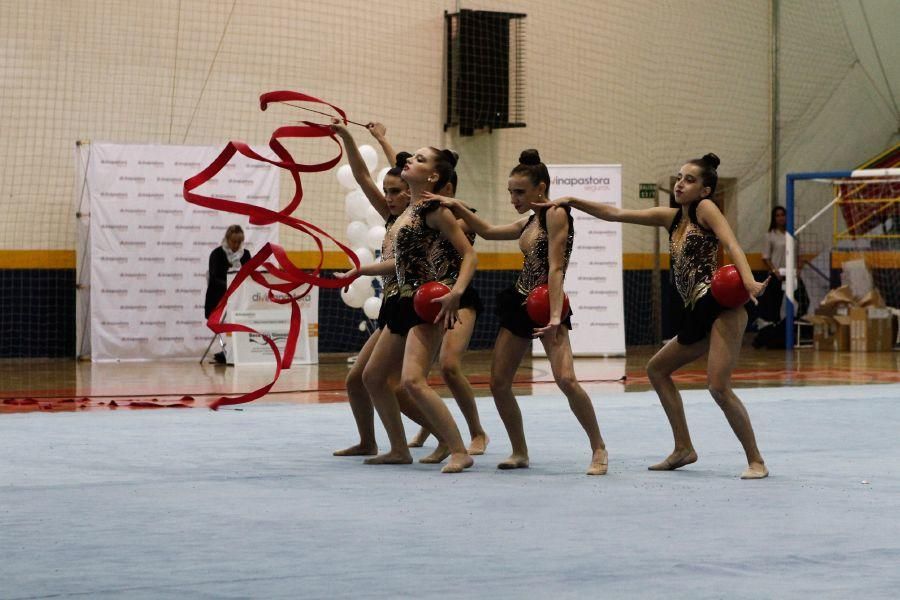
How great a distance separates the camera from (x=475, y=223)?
6.51 meters

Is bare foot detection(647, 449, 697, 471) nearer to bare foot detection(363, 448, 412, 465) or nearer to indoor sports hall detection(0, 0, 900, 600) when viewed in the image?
indoor sports hall detection(0, 0, 900, 600)

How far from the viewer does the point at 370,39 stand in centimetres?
1691

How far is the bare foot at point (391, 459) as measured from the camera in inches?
263

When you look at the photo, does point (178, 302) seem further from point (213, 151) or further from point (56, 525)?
point (56, 525)

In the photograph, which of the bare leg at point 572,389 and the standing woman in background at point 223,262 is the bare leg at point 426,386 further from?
the standing woman in background at point 223,262

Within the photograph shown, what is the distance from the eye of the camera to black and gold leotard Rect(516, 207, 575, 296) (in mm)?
6402

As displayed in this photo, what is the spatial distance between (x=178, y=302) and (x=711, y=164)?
10412mm

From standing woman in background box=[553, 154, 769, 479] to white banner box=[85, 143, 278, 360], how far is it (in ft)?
32.2

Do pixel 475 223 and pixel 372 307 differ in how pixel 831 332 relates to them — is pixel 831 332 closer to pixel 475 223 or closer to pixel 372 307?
pixel 372 307

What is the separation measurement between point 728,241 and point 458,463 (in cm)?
166

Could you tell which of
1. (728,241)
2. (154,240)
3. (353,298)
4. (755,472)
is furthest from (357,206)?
(755,472)

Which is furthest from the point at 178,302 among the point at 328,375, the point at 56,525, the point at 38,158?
the point at 56,525

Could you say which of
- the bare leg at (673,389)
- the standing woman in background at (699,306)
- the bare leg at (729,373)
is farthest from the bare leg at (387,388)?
the bare leg at (729,373)

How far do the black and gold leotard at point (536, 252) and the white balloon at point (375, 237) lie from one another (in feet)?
24.3
